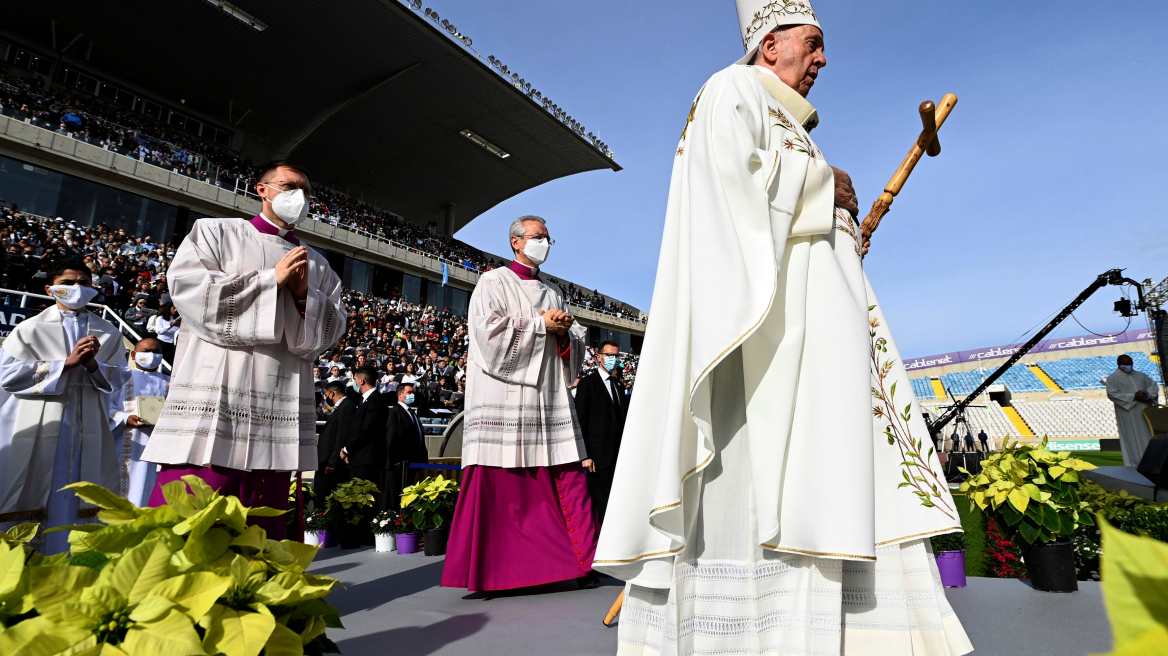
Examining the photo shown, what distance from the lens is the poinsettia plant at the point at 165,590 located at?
2.94 feet

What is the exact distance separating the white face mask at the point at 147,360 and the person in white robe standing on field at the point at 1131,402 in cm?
1297

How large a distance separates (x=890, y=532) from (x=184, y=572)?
160cm

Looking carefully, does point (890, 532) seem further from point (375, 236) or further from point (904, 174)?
point (375, 236)

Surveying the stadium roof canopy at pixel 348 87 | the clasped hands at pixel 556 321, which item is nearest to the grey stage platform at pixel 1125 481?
the clasped hands at pixel 556 321

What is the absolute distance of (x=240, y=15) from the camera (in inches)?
883

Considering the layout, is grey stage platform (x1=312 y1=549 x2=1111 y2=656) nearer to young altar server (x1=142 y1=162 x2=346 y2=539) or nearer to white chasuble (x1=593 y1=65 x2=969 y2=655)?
young altar server (x1=142 y1=162 x2=346 y2=539)

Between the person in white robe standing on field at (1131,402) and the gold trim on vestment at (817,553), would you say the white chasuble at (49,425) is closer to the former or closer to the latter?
the gold trim on vestment at (817,553)

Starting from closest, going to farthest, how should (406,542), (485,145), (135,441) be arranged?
(406,542) → (135,441) → (485,145)

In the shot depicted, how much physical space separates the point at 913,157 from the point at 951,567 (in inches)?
92.5

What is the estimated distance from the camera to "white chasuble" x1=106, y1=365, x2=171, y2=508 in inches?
235

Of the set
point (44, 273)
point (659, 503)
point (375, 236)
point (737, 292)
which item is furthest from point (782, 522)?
point (375, 236)

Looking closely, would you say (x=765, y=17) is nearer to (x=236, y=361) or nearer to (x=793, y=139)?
(x=793, y=139)

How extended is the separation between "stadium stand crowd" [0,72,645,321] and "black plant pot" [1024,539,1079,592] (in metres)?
18.2

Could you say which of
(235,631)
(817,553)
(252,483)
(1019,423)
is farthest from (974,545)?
(1019,423)
